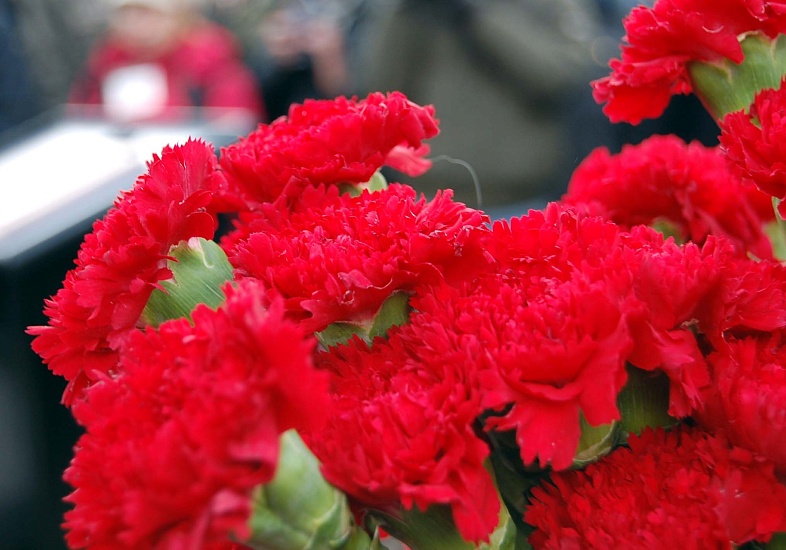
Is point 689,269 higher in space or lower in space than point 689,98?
higher

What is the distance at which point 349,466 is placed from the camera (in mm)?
336

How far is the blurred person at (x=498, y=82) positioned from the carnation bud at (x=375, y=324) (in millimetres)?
1293

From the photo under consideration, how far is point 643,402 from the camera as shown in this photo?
0.40 meters

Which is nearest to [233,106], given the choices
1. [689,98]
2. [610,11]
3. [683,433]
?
[610,11]

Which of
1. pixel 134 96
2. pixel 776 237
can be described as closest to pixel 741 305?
pixel 776 237

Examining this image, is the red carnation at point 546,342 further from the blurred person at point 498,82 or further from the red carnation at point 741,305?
the blurred person at point 498,82

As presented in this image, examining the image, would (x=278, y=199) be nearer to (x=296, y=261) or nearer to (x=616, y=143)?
(x=296, y=261)

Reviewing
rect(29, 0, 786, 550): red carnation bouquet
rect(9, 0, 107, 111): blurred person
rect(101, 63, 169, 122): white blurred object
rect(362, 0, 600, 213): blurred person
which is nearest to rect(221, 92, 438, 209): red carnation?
rect(29, 0, 786, 550): red carnation bouquet

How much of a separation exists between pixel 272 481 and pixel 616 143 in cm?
164

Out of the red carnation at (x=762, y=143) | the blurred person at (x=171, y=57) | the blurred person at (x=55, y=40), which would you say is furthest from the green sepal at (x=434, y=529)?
the blurred person at (x=55, y=40)

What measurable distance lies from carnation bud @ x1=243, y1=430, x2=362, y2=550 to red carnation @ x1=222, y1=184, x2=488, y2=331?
7 cm

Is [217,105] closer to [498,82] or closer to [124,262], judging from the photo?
[498,82]

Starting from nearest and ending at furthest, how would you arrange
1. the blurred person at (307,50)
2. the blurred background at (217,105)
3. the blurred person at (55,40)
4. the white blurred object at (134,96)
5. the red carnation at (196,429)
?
the red carnation at (196,429), the blurred background at (217,105), the white blurred object at (134,96), the blurred person at (307,50), the blurred person at (55,40)

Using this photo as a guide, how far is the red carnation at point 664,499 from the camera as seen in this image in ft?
1.15
